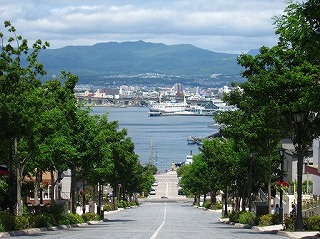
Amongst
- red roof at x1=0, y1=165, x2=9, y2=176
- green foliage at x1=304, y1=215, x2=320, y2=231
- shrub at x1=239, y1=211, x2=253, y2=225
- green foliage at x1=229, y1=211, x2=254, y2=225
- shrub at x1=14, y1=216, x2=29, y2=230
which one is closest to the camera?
green foliage at x1=304, y1=215, x2=320, y2=231

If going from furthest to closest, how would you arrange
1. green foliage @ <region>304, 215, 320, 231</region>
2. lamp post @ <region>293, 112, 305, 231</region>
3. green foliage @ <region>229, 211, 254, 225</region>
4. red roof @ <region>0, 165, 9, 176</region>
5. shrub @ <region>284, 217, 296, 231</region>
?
1. red roof @ <region>0, 165, 9, 176</region>
2. green foliage @ <region>229, 211, 254, 225</region>
3. shrub @ <region>284, 217, 296, 231</region>
4. green foliage @ <region>304, 215, 320, 231</region>
5. lamp post @ <region>293, 112, 305, 231</region>

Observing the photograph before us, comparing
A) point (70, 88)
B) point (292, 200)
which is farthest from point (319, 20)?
point (292, 200)

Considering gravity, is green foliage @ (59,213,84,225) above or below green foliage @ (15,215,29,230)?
below

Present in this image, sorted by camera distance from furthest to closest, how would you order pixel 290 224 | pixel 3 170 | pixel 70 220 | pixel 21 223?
1. pixel 3 170
2. pixel 70 220
3. pixel 21 223
4. pixel 290 224

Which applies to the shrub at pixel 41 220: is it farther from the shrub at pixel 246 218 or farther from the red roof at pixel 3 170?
the shrub at pixel 246 218

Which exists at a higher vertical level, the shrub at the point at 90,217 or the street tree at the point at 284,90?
the street tree at the point at 284,90

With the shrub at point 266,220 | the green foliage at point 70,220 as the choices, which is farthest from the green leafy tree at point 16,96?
the shrub at point 266,220

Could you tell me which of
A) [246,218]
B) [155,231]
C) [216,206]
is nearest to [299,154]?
[155,231]

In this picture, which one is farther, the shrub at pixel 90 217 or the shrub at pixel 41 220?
the shrub at pixel 90 217

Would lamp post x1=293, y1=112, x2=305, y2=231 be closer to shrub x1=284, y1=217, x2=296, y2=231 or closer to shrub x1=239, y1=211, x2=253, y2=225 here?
shrub x1=284, y1=217, x2=296, y2=231

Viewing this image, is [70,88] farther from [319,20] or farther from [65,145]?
[319,20]

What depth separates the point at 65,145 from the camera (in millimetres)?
46781

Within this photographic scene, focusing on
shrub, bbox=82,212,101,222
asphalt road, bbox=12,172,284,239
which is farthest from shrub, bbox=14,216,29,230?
shrub, bbox=82,212,101,222

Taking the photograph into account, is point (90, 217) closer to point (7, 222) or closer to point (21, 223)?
point (21, 223)
